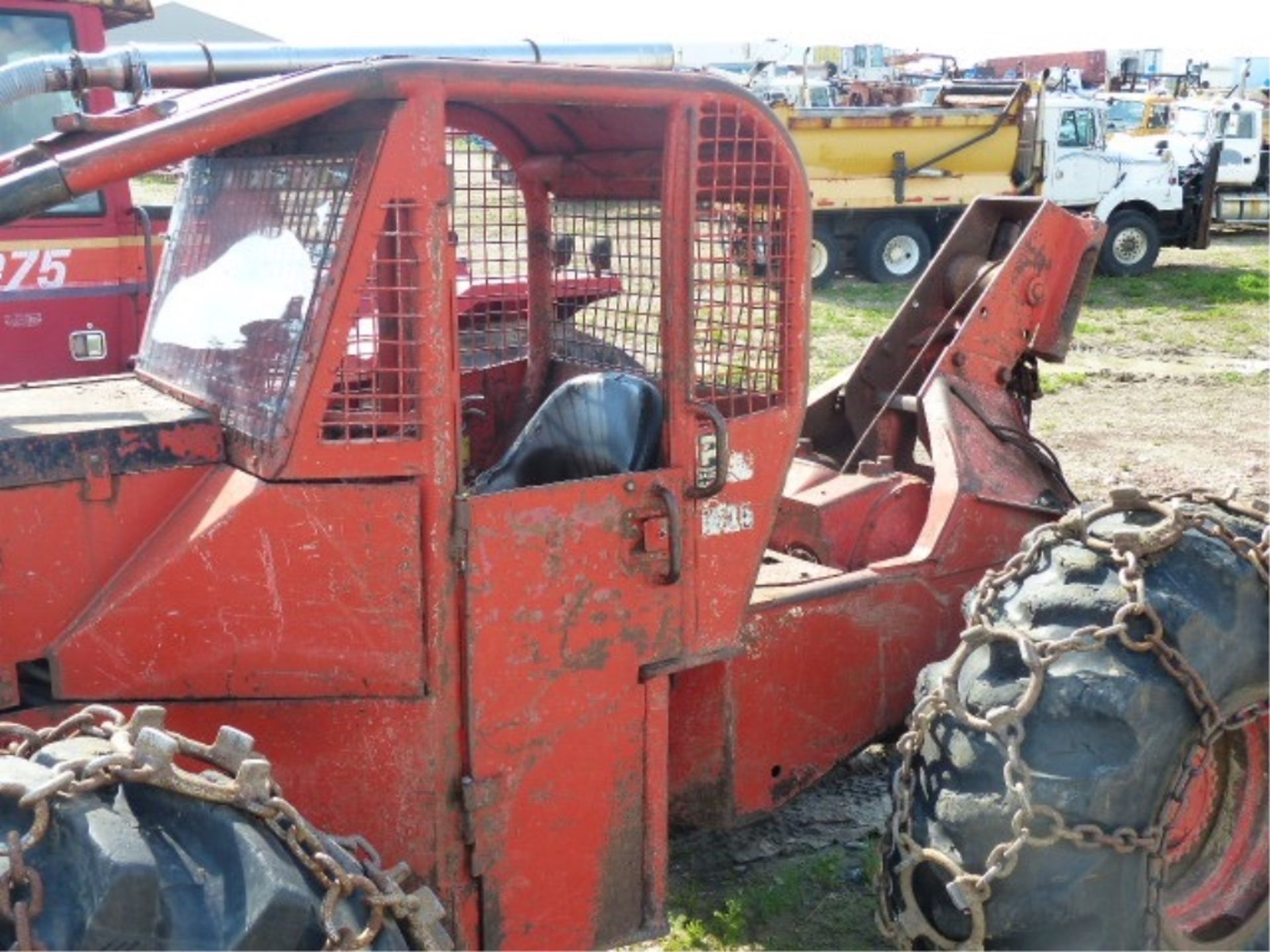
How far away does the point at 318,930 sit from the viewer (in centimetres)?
217

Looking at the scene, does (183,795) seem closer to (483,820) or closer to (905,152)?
(483,820)

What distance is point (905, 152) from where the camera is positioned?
17.9 metres

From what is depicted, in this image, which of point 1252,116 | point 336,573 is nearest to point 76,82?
point 336,573

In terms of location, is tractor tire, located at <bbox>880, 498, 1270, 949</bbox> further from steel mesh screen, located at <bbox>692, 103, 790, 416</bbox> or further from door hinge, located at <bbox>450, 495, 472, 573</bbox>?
door hinge, located at <bbox>450, 495, 472, 573</bbox>

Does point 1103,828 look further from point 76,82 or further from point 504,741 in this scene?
point 76,82

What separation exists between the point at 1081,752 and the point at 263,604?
5.29 feet

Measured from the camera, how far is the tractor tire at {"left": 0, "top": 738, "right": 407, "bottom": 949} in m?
2.00

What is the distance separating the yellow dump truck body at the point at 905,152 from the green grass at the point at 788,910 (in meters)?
13.6

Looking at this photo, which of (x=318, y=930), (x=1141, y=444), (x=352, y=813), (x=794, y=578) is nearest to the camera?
(x=318, y=930)

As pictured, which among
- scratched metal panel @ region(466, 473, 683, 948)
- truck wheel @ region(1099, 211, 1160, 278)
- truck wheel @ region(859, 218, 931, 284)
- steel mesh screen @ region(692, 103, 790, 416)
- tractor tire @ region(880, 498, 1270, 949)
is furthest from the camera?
truck wheel @ region(1099, 211, 1160, 278)

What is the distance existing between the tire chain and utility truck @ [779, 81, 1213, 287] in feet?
50.7

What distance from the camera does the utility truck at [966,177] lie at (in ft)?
57.9

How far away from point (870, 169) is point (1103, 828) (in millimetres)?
15486

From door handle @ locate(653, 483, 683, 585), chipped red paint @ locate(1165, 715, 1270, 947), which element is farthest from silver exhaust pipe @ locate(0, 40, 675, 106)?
chipped red paint @ locate(1165, 715, 1270, 947)
